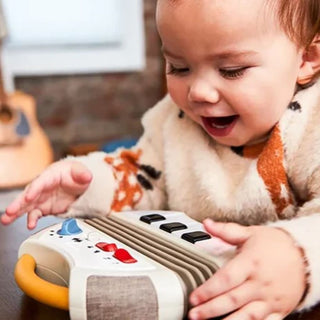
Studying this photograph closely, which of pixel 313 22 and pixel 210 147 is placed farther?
pixel 210 147

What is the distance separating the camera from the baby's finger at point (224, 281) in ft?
1.38

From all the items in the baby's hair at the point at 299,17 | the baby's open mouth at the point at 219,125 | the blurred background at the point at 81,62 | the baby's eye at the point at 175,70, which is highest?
the baby's hair at the point at 299,17

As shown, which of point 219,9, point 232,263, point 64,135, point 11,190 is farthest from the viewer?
point 64,135

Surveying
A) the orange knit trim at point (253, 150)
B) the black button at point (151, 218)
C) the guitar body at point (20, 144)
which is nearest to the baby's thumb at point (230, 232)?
the black button at point (151, 218)

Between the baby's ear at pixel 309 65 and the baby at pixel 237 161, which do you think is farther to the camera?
the baby's ear at pixel 309 65

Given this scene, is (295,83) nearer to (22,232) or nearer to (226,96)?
(226,96)

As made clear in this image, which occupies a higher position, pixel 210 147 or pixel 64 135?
pixel 210 147

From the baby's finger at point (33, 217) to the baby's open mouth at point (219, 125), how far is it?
8.9 inches

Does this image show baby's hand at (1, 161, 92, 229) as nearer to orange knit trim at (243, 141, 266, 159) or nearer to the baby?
the baby

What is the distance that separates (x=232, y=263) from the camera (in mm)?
431

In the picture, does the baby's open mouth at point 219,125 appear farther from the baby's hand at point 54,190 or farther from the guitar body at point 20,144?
the guitar body at point 20,144

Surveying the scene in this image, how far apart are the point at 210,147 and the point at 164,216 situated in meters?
0.15

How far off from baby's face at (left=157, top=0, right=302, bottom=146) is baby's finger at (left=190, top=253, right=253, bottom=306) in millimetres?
219

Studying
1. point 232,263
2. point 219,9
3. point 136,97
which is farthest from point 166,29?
point 136,97
